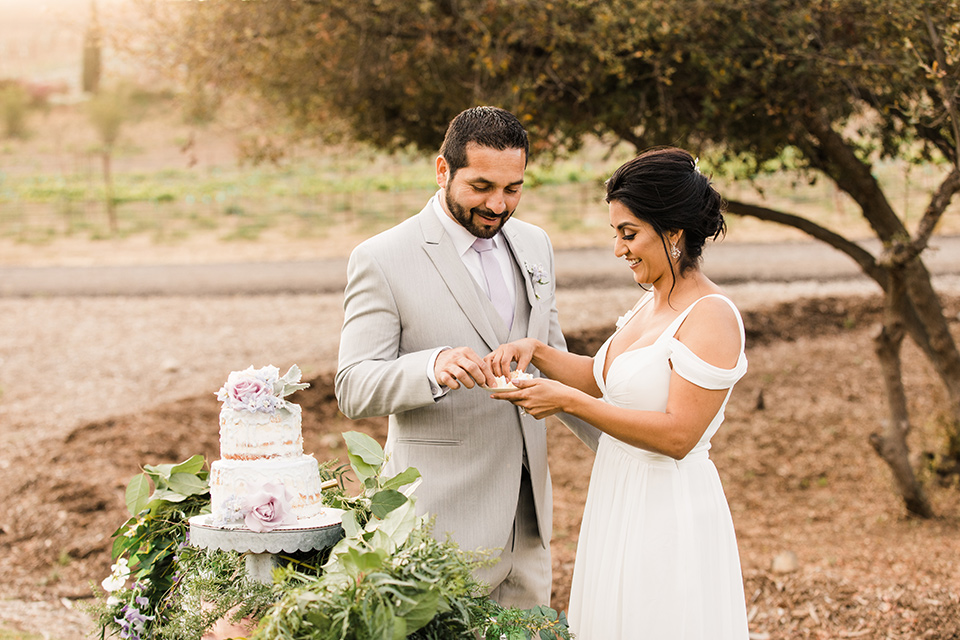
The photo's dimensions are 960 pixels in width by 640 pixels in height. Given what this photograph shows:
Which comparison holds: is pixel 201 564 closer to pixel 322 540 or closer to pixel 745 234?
pixel 322 540

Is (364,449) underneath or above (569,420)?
above

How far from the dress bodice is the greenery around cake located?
797 millimetres

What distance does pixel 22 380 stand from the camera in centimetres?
1063

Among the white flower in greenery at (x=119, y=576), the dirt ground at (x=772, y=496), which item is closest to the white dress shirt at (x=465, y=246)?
the white flower in greenery at (x=119, y=576)

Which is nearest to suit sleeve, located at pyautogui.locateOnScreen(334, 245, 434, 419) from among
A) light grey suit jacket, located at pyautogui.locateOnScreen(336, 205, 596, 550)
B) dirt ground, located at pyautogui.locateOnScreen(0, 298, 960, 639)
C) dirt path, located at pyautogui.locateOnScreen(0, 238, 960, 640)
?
light grey suit jacket, located at pyautogui.locateOnScreen(336, 205, 596, 550)

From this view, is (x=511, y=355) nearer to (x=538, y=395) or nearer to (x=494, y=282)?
(x=538, y=395)

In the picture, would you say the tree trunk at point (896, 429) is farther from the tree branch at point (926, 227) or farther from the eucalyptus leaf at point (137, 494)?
the eucalyptus leaf at point (137, 494)

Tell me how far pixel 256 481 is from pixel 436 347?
806 mm

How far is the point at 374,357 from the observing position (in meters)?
2.98

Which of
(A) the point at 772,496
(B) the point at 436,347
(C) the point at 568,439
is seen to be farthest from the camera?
(C) the point at 568,439

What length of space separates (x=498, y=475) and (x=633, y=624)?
0.70m

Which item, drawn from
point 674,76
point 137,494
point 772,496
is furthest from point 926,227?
point 137,494

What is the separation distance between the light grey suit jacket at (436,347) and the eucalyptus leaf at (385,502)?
55 cm

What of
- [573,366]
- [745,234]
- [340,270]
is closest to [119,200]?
[340,270]
